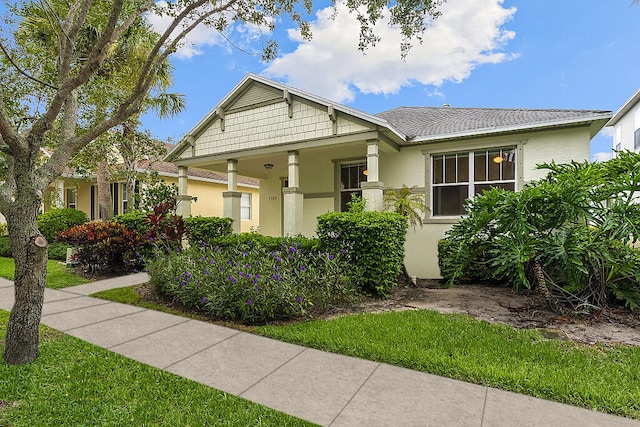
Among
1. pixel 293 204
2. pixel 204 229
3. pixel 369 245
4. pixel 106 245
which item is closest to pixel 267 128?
pixel 293 204

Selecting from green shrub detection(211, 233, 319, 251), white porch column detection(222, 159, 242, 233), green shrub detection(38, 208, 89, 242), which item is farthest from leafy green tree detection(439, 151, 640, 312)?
green shrub detection(38, 208, 89, 242)

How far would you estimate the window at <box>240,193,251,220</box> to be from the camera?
18.7 meters

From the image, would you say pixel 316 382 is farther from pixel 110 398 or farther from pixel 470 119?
pixel 470 119

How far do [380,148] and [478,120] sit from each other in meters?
2.87

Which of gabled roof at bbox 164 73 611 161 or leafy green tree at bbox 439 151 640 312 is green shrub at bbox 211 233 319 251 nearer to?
gabled roof at bbox 164 73 611 161

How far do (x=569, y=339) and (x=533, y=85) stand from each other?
11352 mm

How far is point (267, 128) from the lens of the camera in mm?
9469

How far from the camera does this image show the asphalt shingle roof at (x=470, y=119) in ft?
24.9

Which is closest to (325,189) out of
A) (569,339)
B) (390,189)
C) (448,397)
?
(390,189)

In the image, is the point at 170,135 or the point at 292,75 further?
the point at 170,135

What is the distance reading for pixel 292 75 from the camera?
11070mm

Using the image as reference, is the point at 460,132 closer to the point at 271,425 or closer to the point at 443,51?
the point at 443,51

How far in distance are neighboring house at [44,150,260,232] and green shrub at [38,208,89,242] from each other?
5.90 ft

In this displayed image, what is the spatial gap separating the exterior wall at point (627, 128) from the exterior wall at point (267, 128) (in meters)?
15.9
